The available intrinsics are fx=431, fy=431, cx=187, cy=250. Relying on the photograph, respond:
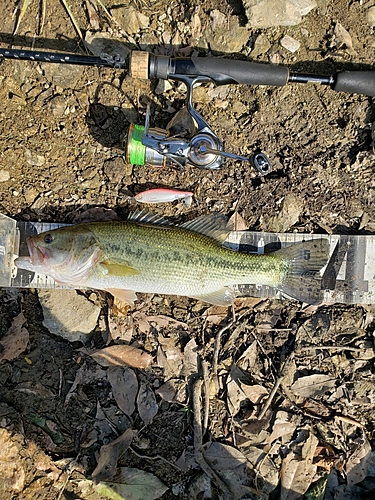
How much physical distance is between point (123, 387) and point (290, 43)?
408 cm

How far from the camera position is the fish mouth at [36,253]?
13.4ft

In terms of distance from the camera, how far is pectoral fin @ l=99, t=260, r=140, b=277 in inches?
163

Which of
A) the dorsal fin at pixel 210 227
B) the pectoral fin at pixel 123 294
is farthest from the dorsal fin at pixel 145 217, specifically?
the pectoral fin at pixel 123 294

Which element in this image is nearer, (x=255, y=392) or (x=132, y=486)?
(x=132, y=486)

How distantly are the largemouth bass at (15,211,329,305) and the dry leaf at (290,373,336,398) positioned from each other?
0.96 metres

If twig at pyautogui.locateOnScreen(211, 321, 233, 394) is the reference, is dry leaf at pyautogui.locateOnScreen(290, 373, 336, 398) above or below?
below

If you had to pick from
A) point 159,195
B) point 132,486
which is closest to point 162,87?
point 159,195

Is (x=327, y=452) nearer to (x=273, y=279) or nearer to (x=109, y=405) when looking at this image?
(x=273, y=279)

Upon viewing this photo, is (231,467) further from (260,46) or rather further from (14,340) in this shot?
(260,46)

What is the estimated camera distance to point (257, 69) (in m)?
4.11

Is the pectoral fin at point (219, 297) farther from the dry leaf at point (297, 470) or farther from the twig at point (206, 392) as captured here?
the dry leaf at point (297, 470)

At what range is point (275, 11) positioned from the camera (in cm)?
446

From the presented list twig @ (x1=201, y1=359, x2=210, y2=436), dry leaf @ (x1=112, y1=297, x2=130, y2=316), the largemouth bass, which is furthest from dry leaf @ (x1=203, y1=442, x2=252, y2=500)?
dry leaf @ (x1=112, y1=297, x2=130, y2=316)

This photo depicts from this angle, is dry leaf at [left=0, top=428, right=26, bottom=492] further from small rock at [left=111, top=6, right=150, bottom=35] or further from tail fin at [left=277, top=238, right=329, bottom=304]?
small rock at [left=111, top=6, right=150, bottom=35]
